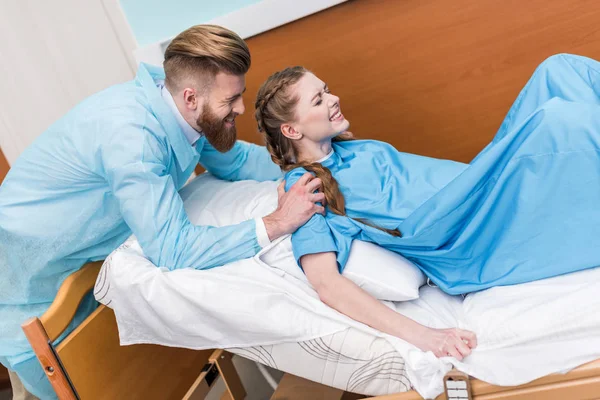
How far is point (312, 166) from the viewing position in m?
1.31

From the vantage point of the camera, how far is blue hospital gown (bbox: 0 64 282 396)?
1.21 m

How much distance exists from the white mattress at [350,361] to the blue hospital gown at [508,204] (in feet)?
0.62

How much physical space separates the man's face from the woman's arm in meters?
0.46

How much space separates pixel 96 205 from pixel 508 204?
1.00 meters

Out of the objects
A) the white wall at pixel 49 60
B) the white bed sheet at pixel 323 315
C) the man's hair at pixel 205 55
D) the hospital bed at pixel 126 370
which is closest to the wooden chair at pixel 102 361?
the hospital bed at pixel 126 370

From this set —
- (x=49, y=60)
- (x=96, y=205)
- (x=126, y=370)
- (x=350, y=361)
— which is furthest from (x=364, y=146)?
(x=49, y=60)

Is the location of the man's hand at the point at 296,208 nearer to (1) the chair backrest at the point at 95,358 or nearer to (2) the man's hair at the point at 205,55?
(2) the man's hair at the point at 205,55

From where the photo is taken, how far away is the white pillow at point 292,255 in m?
1.15

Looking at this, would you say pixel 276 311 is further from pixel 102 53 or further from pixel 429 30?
pixel 102 53

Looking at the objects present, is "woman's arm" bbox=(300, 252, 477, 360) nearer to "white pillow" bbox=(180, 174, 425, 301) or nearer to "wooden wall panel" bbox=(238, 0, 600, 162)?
"white pillow" bbox=(180, 174, 425, 301)

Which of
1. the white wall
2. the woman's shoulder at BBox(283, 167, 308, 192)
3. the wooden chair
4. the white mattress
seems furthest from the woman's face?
the white wall

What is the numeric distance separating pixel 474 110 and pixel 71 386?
138cm

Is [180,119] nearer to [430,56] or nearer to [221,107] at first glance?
[221,107]

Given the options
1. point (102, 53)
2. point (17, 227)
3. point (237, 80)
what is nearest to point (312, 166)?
point (237, 80)
